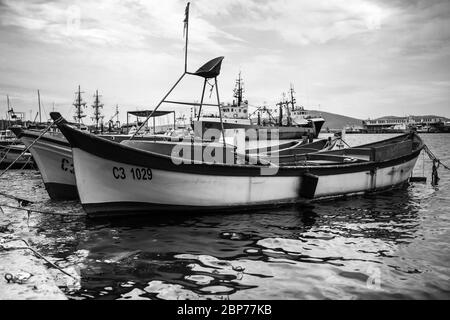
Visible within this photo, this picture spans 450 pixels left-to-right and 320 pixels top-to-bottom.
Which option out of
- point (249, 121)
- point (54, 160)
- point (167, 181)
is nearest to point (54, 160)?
point (54, 160)

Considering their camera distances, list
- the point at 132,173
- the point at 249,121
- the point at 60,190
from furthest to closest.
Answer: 1. the point at 249,121
2. the point at 60,190
3. the point at 132,173

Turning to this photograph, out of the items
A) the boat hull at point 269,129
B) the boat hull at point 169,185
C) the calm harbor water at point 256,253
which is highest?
the boat hull at point 269,129

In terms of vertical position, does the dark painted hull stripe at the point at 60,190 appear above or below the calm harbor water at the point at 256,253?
above

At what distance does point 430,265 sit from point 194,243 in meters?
5.01

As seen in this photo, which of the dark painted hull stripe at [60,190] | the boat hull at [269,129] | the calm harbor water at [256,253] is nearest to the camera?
the calm harbor water at [256,253]

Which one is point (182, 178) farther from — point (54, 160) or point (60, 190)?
point (60, 190)

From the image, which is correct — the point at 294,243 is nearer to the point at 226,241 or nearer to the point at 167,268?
the point at 226,241

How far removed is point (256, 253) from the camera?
6.95 meters

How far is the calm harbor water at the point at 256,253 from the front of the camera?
5227 mm

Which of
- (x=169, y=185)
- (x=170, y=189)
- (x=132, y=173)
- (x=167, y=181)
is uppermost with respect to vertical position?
(x=132, y=173)

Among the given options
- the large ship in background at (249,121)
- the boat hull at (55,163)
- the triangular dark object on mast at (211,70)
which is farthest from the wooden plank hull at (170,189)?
the large ship in background at (249,121)

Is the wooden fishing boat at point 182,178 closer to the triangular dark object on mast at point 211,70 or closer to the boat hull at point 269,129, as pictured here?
the triangular dark object on mast at point 211,70
